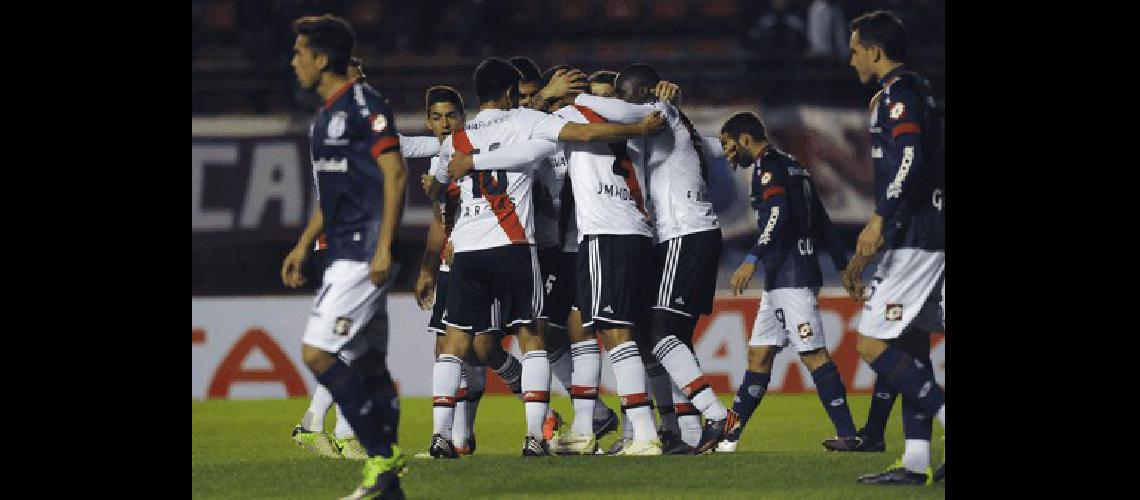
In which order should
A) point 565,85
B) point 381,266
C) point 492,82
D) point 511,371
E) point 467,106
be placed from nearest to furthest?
point 381,266 < point 492,82 < point 565,85 < point 511,371 < point 467,106

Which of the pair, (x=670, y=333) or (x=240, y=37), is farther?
(x=240, y=37)

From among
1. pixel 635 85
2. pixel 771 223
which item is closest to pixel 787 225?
pixel 771 223

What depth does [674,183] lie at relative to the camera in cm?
755

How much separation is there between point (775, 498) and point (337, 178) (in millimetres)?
2082

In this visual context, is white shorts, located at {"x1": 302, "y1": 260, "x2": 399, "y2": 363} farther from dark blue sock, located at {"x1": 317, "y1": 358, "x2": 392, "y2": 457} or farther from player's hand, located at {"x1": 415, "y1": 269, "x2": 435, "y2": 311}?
player's hand, located at {"x1": 415, "y1": 269, "x2": 435, "y2": 311}

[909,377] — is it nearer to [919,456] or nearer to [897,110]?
[919,456]

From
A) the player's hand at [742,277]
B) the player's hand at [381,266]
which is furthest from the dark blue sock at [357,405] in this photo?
the player's hand at [742,277]

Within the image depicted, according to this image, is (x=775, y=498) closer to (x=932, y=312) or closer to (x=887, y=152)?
(x=932, y=312)

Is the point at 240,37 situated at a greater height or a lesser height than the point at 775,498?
greater

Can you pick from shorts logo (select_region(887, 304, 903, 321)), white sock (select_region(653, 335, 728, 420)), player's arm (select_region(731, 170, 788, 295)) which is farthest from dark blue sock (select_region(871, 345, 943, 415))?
player's arm (select_region(731, 170, 788, 295))

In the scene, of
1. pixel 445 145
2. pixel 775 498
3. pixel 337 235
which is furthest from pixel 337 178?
pixel 775 498

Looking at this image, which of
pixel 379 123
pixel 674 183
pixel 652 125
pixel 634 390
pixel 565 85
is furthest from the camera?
pixel 565 85

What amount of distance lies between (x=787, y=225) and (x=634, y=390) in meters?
1.44

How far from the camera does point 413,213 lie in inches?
558
